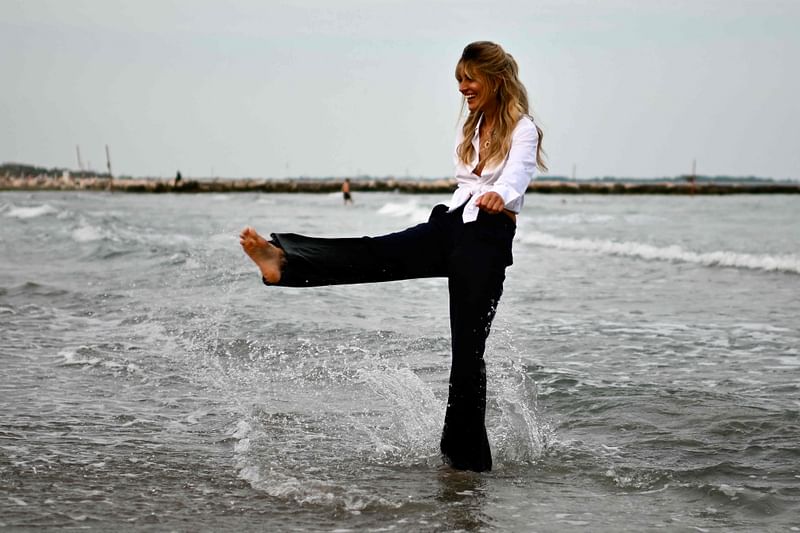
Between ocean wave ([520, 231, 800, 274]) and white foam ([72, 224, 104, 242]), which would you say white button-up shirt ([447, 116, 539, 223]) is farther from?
white foam ([72, 224, 104, 242])

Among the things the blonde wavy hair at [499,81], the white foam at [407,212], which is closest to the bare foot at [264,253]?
the blonde wavy hair at [499,81]

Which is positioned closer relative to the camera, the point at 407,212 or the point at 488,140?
the point at 488,140

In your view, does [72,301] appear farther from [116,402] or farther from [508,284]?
[508,284]

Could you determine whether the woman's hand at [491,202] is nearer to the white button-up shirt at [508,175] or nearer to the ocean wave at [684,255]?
the white button-up shirt at [508,175]

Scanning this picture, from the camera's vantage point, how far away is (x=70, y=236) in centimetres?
2095

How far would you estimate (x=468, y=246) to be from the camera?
4.11 m

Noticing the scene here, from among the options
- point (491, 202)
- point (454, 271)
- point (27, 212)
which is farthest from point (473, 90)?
point (27, 212)

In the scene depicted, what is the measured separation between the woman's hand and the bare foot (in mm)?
962

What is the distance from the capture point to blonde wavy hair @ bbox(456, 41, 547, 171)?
4.10m

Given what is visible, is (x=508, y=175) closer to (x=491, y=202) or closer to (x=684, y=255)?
(x=491, y=202)

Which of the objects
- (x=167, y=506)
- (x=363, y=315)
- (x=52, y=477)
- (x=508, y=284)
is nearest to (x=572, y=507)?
(x=167, y=506)

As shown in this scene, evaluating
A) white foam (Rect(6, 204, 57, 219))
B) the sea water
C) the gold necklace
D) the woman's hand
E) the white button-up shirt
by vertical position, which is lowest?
the sea water

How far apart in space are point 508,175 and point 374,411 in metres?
2.18

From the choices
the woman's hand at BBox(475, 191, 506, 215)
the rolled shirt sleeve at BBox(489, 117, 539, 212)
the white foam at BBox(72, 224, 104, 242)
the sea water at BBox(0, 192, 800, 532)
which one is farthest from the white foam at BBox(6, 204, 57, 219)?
the woman's hand at BBox(475, 191, 506, 215)
